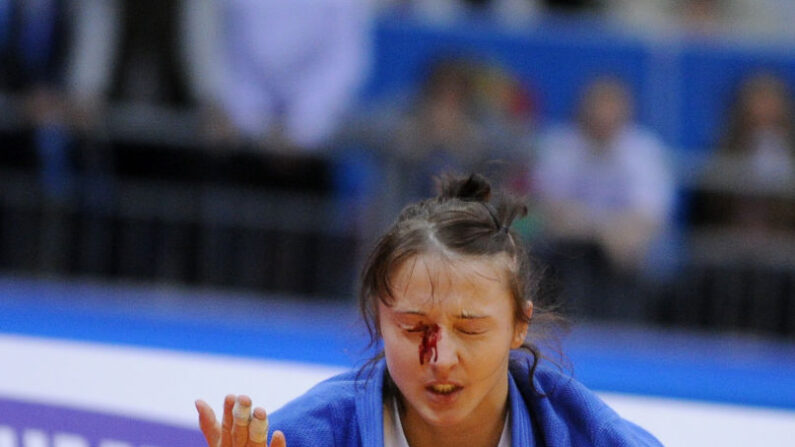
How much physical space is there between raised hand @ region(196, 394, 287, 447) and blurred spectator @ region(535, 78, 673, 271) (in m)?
2.92

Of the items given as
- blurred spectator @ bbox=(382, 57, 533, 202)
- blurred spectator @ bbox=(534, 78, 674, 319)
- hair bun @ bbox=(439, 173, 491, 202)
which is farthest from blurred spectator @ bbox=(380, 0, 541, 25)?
hair bun @ bbox=(439, 173, 491, 202)

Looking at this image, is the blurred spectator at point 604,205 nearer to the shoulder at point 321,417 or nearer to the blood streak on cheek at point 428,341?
the shoulder at point 321,417

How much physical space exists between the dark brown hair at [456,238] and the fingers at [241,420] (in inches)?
10.1

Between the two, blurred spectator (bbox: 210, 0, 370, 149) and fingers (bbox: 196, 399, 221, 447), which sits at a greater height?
blurred spectator (bbox: 210, 0, 370, 149)

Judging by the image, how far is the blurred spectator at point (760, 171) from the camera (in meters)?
4.61

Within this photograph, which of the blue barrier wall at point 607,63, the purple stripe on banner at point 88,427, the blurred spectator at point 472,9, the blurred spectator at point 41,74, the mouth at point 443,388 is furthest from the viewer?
the blurred spectator at point 472,9

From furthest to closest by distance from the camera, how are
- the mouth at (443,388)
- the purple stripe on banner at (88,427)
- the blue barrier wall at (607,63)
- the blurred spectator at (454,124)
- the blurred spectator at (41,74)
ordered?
the blue barrier wall at (607,63) < the blurred spectator at (41,74) < the blurred spectator at (454,124) < the purple stripe on banner at (88,427) < the mouth at (443,388)

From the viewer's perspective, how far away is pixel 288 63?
4.73m

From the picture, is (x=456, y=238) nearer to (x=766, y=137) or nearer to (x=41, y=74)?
(x=766, y=137)

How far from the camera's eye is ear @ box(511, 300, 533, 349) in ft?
5.78

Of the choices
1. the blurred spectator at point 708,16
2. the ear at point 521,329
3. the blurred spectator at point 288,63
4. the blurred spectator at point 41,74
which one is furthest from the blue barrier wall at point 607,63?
the ear at point 521,329

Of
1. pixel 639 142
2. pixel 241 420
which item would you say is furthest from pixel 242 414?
pixel 639 142

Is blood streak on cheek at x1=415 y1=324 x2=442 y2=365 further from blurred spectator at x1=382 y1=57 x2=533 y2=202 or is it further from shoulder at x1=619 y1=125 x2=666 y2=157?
shoulder at x1=619 y1=125 x2=666 y2=157

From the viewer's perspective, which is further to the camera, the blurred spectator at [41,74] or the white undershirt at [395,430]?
the blurred spectator at [41,74]
